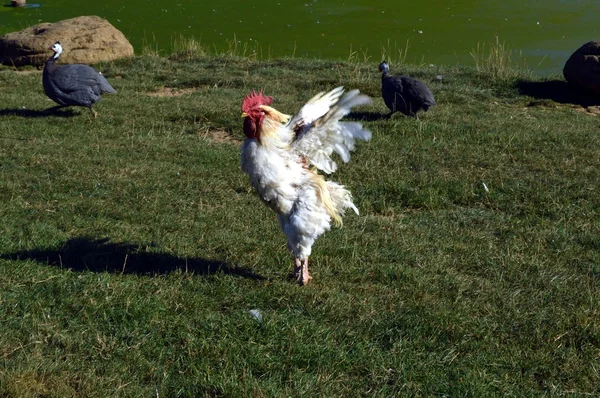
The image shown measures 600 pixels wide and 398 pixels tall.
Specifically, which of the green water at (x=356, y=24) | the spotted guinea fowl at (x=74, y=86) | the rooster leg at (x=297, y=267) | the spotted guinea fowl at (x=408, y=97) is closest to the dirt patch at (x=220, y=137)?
the spotted guinea fowl at (x=74, y=86)

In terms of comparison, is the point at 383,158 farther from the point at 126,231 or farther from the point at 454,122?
the point at 126,231

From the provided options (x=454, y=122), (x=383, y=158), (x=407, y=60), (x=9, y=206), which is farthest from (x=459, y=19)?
(x=9, y=206)

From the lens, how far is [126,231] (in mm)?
6254

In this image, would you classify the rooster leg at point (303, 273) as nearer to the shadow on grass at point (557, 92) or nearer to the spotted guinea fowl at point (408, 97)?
the spotted guinea fowl at point (408, 97)

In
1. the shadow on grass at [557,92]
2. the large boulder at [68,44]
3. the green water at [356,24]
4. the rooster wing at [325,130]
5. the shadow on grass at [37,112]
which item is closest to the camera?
the rooster wing at [325,130]

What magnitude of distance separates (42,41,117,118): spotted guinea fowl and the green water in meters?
6.44

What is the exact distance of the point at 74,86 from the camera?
1022 centimetres

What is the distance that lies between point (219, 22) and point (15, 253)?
14.7 meters

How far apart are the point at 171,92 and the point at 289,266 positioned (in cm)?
723

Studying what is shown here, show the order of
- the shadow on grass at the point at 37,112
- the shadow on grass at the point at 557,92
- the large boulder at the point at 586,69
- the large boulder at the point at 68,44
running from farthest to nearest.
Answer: the large boulder at the point at 68,44 < the shadow on grass at the point at 557,92 < the large boulder at the point at 586,69 < the shadow on grass at the point at 37,112

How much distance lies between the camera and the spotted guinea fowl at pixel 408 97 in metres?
10.1

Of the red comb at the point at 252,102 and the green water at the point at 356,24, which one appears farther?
the green water at the point at 356,24

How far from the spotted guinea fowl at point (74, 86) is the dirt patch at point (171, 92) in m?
1.58

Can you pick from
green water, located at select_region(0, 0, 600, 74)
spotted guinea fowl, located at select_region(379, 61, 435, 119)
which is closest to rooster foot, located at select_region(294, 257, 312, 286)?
spotted guinea fowl, located at select_region(379, 61, 435, 119)
